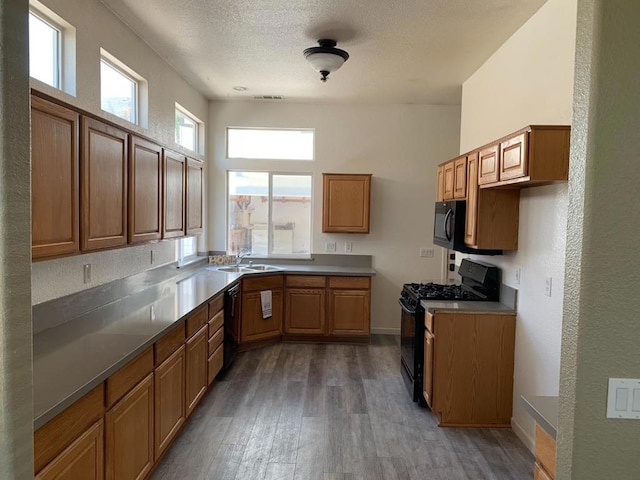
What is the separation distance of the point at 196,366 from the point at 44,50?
2267 mm

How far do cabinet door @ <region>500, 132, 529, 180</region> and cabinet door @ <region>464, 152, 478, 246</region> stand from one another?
1.52 feet

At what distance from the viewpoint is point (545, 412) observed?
1.54m

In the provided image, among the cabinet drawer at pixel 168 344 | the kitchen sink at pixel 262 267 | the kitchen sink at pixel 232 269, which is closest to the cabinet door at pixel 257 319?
the kitchen sink at pixel 262 267

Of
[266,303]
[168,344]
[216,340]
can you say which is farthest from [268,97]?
[168,344]

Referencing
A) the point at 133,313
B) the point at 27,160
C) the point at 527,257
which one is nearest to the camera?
the point at 27,160

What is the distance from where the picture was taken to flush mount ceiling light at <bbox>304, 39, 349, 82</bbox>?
358 centimetres

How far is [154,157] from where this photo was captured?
313cm

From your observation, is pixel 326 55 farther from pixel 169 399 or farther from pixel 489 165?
pixel 169 399

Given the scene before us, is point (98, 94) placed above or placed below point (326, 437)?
above

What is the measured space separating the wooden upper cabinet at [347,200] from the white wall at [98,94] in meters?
2.00

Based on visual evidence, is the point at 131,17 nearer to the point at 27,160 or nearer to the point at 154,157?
the point at 154,157

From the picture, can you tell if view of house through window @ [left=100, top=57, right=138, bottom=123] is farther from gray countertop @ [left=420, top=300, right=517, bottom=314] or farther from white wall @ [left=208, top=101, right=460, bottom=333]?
gray countertop @ [left=420, top=300, right=517, bottom=314]

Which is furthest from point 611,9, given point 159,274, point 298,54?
point 159,274

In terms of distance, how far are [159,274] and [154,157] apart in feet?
4.40
